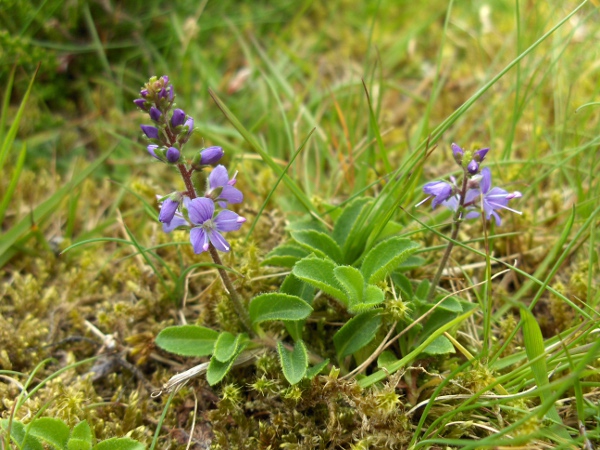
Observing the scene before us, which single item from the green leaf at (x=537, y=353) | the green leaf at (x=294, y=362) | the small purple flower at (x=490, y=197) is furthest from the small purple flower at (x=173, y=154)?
the green leaf at (x=537, y=353)

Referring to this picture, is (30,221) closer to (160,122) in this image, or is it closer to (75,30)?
(160,122)

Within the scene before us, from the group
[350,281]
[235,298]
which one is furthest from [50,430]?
[350,281]

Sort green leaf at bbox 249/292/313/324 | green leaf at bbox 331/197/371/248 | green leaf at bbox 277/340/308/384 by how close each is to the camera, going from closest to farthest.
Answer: green leaf at bbox 277/340/308/384 → green leaf at bbox 249/292/313/324 → green leaf at bbox 331/197/371/248

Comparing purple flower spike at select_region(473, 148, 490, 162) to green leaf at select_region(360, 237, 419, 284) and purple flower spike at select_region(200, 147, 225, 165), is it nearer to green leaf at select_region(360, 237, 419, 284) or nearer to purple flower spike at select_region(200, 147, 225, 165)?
green leaf at select_region(360, 237, 419, 284)

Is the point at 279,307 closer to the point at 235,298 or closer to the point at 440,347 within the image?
the point at 235,298

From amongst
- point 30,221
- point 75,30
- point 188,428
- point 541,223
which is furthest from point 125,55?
point 541,223

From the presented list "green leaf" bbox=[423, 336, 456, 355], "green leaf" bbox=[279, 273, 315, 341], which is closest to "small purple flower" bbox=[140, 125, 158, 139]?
"green leaf" bbox=[279, 273, 315, 341]
